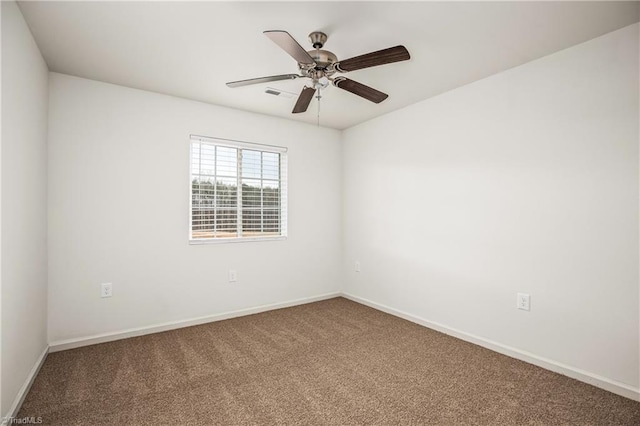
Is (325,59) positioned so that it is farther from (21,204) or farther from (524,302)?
(524,302)

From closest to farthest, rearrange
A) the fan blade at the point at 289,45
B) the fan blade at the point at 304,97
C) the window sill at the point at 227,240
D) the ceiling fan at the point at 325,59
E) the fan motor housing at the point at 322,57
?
the fan blade at the point at 289,45, the ceiling fan at the point at 325,59, the fan motor housing at the point at 322,57, the fan blade at the point at 304,97, the window sill at the point at 227,240

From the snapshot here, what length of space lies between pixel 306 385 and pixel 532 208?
2185mm

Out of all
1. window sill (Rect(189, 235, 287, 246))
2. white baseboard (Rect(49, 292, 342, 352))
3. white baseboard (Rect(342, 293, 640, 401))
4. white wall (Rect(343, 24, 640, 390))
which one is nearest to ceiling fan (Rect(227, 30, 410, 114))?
white wall (Rect(343, 24, 640, 390))

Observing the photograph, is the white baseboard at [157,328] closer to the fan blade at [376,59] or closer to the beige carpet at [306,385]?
the beige carpet at [306,385]

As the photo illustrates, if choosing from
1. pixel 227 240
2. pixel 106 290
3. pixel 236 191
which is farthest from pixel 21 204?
pixel 236 191

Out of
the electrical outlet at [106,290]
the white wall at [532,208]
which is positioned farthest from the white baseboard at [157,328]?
the white wall at [532,208]

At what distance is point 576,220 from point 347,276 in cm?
276

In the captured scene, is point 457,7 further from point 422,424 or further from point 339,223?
point 339,223

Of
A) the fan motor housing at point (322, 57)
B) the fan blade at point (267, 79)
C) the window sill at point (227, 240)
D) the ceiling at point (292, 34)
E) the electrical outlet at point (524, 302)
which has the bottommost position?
the electrical outlet at point (524, 302)

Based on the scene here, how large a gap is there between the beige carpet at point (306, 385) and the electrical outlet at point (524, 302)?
43 cm

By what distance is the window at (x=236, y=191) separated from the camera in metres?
3.57

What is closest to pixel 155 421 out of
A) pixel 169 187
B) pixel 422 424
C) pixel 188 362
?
pixel 188 362

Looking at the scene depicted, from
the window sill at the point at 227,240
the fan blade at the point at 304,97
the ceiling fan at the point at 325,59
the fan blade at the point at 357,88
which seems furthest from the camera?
the window sill at the point at 227,240

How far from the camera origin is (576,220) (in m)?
2.36
